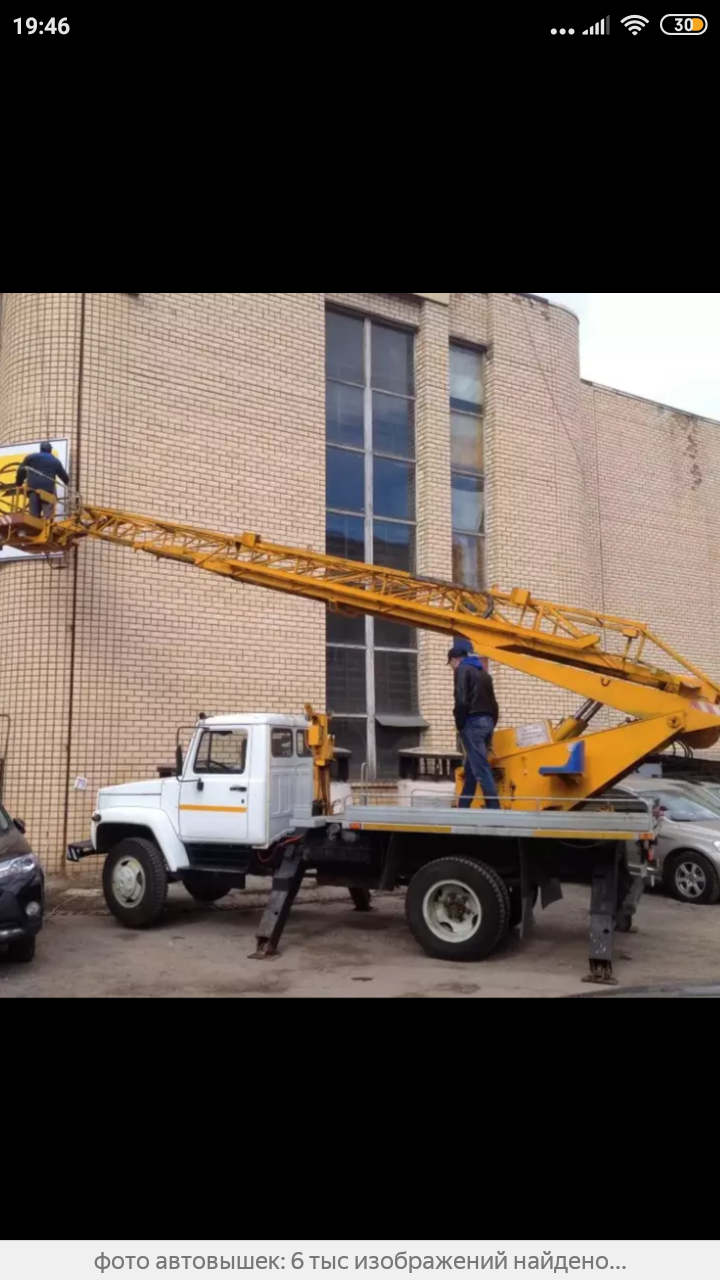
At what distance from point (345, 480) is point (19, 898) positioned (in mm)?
8795

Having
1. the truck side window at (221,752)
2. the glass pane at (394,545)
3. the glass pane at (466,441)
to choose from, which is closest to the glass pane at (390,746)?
the glass pane at (394,545)

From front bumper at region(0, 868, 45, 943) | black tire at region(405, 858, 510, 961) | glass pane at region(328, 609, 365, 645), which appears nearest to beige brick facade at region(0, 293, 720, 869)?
glass pane at region(328, 609, 365, 645)

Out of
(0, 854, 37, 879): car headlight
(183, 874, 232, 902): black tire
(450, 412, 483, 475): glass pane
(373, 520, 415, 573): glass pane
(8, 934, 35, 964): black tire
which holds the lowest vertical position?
(8, 934, 35, 964): black tire

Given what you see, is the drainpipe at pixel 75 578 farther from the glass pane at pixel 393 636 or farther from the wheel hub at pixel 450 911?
the wheel hub at pixel 450 911

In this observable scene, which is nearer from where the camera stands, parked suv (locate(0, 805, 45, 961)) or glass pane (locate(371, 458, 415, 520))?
parked suv (locate(0, 805, 45, 961))

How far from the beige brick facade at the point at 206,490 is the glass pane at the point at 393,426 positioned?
222 millimetres

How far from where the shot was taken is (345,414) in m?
14.8

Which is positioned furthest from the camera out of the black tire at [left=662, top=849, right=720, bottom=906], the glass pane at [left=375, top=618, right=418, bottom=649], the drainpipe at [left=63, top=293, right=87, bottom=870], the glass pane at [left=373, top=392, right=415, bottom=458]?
the glass pane at [left=373, top=392, right=415, bottom=458]

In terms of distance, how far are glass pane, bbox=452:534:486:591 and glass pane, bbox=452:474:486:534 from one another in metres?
0.15

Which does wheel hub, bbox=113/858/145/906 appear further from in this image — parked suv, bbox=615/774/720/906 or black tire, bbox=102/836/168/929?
parked suv, bbox=615/774/720/906

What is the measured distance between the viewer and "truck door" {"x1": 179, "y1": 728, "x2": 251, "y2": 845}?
9.12 meters

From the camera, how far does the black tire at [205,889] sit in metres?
9.41

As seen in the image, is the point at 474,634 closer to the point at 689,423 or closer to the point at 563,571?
the point at 563,571
